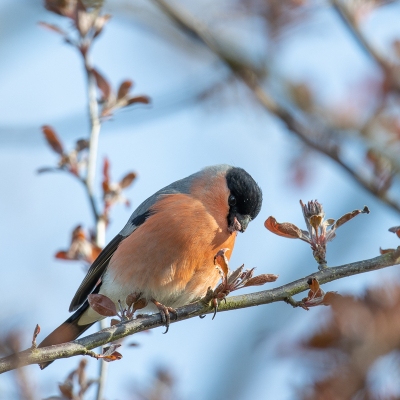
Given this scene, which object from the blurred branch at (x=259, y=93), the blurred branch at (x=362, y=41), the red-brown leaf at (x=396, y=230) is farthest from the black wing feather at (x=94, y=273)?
the blurred branch at (x=362, y=41)

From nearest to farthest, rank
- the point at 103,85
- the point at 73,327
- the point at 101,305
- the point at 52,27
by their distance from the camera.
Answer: the point at 101,305 → the point at 52,27 → the point at 103,85 → the point at 73,327

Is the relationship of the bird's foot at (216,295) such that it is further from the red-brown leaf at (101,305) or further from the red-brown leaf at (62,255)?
the red-brown leaf at (62,255)

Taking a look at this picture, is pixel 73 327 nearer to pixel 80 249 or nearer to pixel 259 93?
pixel 80 249

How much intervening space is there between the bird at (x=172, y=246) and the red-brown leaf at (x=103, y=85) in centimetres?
103

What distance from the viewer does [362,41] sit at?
3.98 meters

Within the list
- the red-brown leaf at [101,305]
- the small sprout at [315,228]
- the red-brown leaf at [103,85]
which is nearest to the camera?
the small sprout at [315,228]

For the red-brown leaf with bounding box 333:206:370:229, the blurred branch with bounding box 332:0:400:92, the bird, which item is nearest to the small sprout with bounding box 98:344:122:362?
the bird

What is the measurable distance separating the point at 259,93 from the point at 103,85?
5.55 ft

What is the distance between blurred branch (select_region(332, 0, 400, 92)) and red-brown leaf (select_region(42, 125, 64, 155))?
259 cm

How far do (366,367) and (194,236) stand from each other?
2.40 metres

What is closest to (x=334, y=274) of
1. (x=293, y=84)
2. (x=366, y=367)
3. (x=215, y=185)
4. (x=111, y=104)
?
(x=366, y=367)

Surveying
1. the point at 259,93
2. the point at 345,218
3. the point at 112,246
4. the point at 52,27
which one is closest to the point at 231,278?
the point at 345,218

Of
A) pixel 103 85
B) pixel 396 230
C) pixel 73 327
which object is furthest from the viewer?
pixel 73 327

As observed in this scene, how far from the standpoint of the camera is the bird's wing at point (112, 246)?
4363 mm
